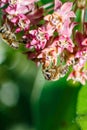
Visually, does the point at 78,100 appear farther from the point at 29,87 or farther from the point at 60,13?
the point at 29,87

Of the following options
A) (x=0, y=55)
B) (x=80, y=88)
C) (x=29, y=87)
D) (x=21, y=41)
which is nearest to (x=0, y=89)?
(x=29, y=87)

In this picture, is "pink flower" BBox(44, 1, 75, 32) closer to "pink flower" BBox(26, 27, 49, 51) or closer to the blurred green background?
"pink flower" BBox(26, 27, 49, 51)

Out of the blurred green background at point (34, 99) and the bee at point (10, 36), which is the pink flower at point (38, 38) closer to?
the bee at point (10, 36)

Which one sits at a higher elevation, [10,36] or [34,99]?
[10,36]

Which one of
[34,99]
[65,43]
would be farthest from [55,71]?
[34,99]

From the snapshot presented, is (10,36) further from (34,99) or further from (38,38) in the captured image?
(34,99)
